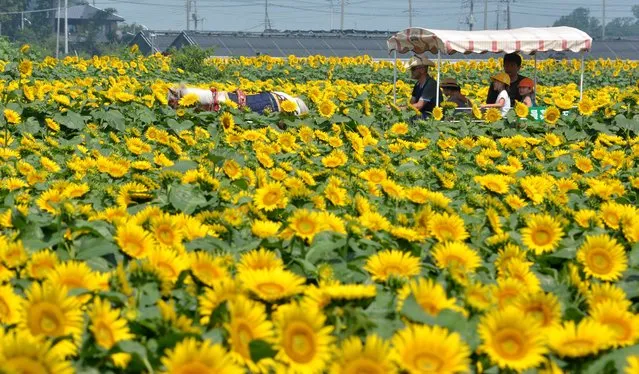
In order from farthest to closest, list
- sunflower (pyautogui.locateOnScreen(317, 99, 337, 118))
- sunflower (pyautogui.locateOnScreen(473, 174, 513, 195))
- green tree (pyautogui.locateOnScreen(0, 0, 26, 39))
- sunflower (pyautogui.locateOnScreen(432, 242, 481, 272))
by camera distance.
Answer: green tree (pyautogui.locateOnScreen(0, 0, 26, 39))
sunflower (pyautogui.locateOnScreen(317, 99, 337, 118))
sunflower (pyautogui.locateOnScreen(473, 174, 513, 195))
sunflower (pyautogui.locateOnScreen(432, 242, 481, 272))

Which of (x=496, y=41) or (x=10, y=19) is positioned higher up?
(x=10, y=19)

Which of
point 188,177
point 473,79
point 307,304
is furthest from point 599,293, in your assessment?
point 473,79

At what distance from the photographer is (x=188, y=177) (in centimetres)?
321

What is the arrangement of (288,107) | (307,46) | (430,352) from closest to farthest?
(430,352) → (288,107) → (307,46)

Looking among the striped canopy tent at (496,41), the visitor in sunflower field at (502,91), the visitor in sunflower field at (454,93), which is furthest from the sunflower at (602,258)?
the striped canopy tent at (496,41)

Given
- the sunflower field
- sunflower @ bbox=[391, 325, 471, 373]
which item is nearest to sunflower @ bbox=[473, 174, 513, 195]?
the sunflower field

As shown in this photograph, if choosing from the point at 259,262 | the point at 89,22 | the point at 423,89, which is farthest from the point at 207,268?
the point at 89,22

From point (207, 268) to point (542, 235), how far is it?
39.7 inches

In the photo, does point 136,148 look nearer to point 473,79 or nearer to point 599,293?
point 599,293

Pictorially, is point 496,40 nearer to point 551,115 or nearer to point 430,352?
point 551,115

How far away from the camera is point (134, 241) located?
2270 millimetres

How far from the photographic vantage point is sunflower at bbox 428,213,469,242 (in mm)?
2535

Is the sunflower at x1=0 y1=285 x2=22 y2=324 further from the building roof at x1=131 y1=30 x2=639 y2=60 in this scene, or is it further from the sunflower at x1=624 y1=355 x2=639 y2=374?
the building roof at x1=131 y1=30 x2=639 y2=60

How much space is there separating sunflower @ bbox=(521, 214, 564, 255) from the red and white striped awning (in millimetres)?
8951
